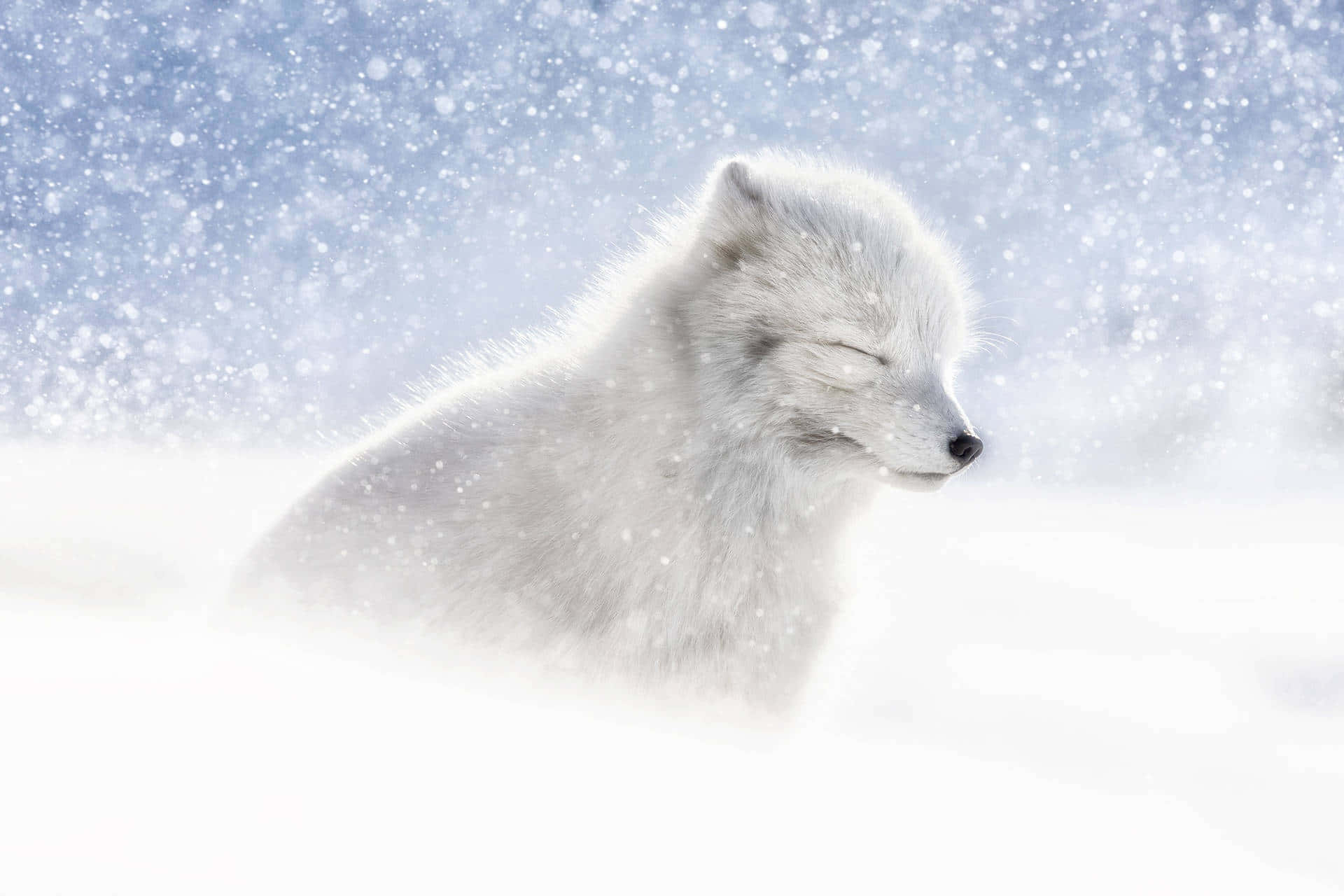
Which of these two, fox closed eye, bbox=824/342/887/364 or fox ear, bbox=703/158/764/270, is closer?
fox closed eye, bbox=824/342/887/364

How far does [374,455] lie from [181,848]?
66.6 inches

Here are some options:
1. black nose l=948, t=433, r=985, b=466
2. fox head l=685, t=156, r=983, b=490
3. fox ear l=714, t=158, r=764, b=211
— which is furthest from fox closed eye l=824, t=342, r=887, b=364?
fox ear l=714, t=158, r=764, b=211

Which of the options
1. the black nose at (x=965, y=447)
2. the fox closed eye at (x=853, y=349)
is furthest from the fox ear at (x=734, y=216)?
the black nose at (x=965, y=447)

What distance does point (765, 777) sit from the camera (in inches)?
51.3

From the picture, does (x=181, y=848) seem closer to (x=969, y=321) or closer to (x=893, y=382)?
(x=893, y=382)

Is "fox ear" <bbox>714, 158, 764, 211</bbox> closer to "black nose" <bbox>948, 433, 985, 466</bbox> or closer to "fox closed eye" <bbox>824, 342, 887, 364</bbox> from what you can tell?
"fox closed eye" <bbox>824, 342, 887, 364</bbox>

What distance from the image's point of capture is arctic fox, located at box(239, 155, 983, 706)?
2.33m

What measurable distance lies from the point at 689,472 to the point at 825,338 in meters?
0.46

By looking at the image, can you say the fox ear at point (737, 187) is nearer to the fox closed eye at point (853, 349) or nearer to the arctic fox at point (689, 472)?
the arctic fox at point (689, 472)

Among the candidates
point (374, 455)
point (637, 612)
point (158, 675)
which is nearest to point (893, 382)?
point (637, 612)

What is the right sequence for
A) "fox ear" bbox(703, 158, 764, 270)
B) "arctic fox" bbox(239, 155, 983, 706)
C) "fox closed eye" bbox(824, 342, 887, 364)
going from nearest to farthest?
"arctic fox" bbox(239, 155, 983, 706) → "fox closed eye" bbox(824, 342, 887, 364) → "fox ear" bbox(703, 158, 764, 270)

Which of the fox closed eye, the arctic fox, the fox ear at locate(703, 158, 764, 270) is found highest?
the fox ear at locate(703, 158, 764, 270)

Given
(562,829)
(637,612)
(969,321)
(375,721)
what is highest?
(969,321)

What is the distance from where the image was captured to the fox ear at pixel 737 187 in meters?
2.61
